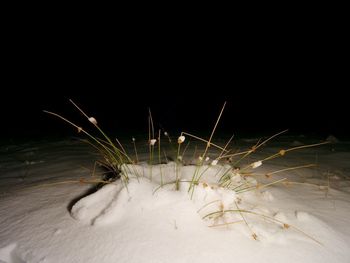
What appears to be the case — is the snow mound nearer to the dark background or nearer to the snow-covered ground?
the snow-covered ground

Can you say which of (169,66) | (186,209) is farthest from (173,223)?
(169,66)

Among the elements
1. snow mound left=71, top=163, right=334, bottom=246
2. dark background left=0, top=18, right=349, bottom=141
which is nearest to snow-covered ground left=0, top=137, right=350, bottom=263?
snow mound left=71, top=163, right=334, bottom=246

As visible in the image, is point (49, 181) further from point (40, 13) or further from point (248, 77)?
point (40, 13)

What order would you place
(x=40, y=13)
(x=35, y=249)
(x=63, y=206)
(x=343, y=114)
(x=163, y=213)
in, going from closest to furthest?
(x=35, y=249) → (x=163, y=213) → (x=63, y=206) → (x=343, y=114) → (x=40, y=13)

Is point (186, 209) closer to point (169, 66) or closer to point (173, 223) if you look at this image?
point (173, 223)

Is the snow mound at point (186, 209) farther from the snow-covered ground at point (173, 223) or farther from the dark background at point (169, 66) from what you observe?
the dark background at point (169, 66)

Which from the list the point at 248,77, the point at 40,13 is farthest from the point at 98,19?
the point at 248,77
